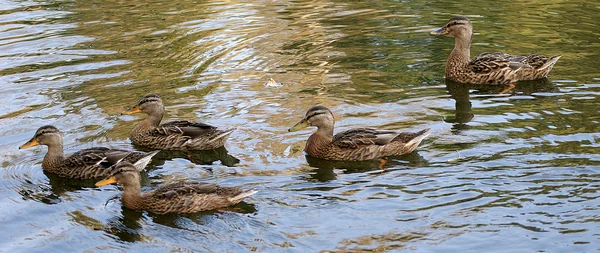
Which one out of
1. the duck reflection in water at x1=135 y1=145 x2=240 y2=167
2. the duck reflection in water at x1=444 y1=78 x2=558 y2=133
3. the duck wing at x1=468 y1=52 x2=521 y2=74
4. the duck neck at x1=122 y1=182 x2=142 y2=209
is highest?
the duck wing at x1=468 y1=52 x2=521 y2=74

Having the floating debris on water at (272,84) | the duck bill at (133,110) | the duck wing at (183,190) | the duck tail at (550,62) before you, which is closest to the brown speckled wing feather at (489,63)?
the duck tail at (550,62)

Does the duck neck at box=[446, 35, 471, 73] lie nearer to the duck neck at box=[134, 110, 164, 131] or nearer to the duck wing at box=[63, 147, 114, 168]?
the duck neck at box=[134, 110, 164, 131]

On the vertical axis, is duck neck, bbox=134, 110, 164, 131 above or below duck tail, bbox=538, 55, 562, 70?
below

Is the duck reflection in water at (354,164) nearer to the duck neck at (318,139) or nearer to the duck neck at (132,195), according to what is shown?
the duck neck at (318,139)

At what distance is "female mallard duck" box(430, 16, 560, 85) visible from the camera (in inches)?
567

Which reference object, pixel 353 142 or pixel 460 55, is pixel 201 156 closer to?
pixel 353 142

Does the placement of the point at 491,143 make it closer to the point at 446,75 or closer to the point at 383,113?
the point at 383,113

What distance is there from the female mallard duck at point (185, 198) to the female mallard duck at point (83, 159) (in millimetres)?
892

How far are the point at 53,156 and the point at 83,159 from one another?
0.48 metres

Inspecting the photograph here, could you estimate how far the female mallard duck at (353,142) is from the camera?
11281 mm

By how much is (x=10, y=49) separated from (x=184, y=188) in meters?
9.46

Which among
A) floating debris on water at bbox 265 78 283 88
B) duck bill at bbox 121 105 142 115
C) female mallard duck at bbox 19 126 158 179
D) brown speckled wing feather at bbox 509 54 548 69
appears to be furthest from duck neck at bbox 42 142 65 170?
brown speckled wing feather at bbox 509 54 548 69

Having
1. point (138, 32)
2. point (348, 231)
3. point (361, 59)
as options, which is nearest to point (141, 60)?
point (138, 32)

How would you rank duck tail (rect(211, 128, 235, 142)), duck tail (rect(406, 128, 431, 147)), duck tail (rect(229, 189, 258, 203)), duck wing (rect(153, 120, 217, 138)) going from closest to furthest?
duck tail (rect(229, 189, 258, 203)) → duck tail (rect(406, 128, 431, 147)) → duck tail (rect(211, 128, 235, 142)) → duck wing (rect(153, 120, 217, 138))
